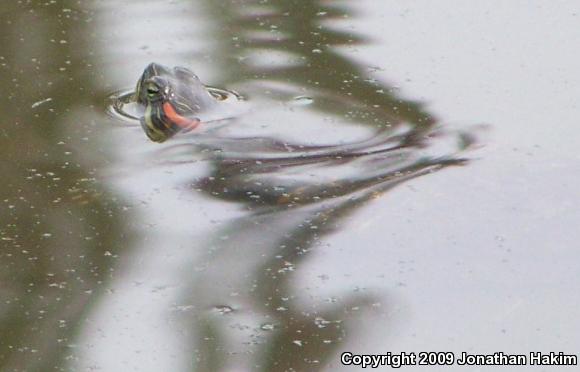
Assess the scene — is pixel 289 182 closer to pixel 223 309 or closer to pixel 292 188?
pixel 292 188

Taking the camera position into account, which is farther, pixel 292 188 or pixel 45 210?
pixel 292 188

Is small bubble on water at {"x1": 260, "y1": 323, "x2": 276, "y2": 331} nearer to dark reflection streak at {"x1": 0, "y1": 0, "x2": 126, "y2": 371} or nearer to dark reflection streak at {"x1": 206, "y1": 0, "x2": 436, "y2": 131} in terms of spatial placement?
dark reflection streak at {"x1": 0, "y1": 0, "x2": 126, "y2": 371}

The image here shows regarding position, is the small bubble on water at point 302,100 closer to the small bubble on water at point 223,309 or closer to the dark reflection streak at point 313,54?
the dark reflection streak at point 313,54

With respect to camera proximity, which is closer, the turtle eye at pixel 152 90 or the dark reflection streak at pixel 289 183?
the dark reflection streak at pixel 289 183

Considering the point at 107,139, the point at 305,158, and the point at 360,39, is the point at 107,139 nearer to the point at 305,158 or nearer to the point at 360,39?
the point at 305,158

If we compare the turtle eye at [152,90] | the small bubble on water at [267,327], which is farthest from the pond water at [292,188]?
the turtle eye at [152,90]

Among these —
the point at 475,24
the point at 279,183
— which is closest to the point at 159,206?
the point at 279,183

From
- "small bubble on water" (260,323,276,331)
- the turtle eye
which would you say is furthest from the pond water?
the turtle eye

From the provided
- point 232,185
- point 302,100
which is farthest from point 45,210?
point 302,100
